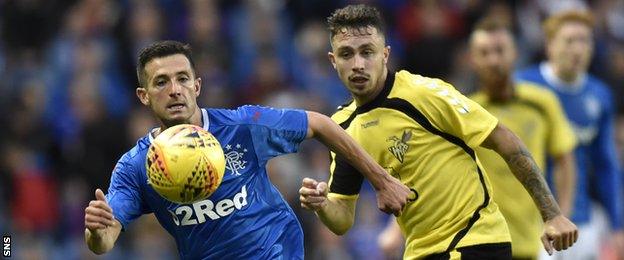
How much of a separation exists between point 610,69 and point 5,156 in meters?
7.42

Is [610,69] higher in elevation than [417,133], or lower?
higher

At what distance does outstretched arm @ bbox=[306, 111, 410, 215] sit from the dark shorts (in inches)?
28.6

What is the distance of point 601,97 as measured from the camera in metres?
11.6

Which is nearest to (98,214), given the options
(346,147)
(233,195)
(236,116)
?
(233,195)

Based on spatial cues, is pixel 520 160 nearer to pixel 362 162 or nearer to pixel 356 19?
pixel 362 162

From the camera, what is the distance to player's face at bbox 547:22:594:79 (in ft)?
37.6

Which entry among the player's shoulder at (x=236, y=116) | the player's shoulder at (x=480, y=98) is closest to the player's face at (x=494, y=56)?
the player's shoulder at (x=480, y=98)

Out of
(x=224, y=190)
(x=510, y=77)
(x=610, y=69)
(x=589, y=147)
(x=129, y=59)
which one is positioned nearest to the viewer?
(x=224, y=190)

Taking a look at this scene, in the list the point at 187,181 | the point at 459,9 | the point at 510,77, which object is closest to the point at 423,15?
the point at 459,9

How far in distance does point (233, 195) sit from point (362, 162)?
0.75m

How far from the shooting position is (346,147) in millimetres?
7609

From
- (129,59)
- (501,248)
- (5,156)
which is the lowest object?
(501,248)

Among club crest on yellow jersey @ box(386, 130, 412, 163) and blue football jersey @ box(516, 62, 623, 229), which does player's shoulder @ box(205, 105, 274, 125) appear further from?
blue football jersey @ box(516, 62, 623, 229)

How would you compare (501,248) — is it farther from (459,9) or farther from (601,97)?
(459,9)
